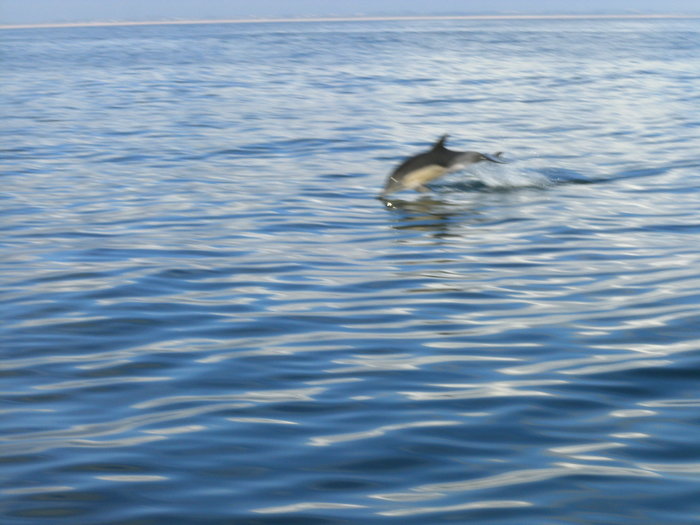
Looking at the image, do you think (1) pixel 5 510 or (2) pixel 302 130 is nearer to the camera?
(1) pixel 5 510

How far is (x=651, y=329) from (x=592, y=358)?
834 millimetres

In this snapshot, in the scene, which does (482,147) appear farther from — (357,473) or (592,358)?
(357,473)

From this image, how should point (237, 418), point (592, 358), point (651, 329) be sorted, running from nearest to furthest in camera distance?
point (237, 418), point (592, 358), point (651, 329)

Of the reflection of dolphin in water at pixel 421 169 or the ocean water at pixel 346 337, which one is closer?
the ocean water at pixel 346 337

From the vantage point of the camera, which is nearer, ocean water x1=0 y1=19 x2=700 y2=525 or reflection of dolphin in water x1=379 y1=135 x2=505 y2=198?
ocean water x1=0 y1=19 x2=700 y2=525

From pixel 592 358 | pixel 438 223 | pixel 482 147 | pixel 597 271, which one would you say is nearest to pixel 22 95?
pixel 482 147

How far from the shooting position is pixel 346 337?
7.23 meters

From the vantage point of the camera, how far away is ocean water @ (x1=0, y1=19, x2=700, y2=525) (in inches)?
191

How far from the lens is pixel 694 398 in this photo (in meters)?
5.89

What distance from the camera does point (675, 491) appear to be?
4.67m

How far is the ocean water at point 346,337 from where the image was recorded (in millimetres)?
4840

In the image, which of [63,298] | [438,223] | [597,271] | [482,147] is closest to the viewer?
[63,298]

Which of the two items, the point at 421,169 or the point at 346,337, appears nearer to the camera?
the point at 346,337

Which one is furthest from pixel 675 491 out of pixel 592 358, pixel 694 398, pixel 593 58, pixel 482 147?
pixel 593 58
